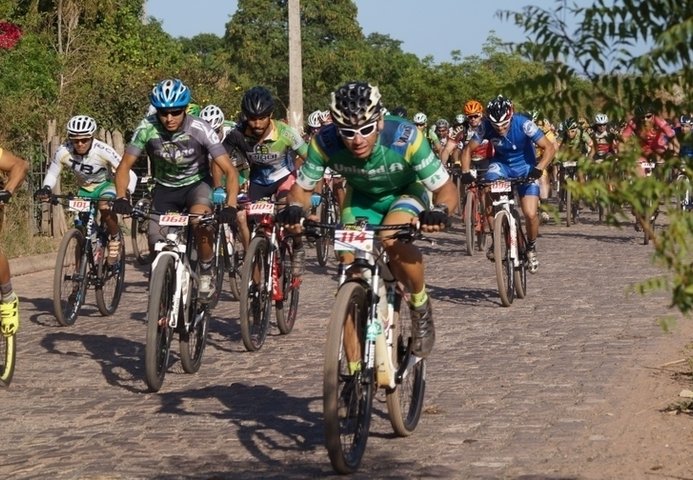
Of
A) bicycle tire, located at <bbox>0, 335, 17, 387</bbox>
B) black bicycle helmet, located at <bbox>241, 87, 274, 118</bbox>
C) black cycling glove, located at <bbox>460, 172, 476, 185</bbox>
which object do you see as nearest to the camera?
bicycle tire, located at <bbox>0, 335, 17, 387</bbox>

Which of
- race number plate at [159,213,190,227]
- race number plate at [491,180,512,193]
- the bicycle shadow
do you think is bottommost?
the bicycle shadow

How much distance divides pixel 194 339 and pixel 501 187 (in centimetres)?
489

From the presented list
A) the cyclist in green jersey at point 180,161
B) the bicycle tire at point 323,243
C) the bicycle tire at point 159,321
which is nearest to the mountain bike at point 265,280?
the cyclist in green jersey at point 180,161

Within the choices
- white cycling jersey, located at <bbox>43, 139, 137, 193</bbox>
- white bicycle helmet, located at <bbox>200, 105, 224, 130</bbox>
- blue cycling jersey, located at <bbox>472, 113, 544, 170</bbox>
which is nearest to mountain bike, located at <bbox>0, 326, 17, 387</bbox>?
white cycling jersey, located at <bbox>43, 139, 137, 193</bbox>

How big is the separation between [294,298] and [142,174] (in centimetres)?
1291

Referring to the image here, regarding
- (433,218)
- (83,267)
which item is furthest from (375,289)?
(83,267)

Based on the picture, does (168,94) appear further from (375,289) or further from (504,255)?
(504,255)

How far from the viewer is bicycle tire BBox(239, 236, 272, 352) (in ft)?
37.8

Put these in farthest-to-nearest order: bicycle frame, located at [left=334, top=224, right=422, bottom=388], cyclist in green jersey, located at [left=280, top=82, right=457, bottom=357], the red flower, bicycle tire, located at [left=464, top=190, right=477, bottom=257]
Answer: the red flower < bicycle tire, located at [left=464, top=190, right=477, bottom=257] < cyclist in green jersey, located at [left=280, top=82, right=457, bottom=357] < bicycle frame, located at [left=334, top=224, right=422, bottom=388]

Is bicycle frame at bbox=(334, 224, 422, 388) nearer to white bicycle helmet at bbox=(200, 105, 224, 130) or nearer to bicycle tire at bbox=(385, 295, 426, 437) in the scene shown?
bicycle tire at bbox=(385, 295, 426, 437)

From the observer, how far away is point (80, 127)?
14289 mm

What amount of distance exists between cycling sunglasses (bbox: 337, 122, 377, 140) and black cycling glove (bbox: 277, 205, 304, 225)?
469mm

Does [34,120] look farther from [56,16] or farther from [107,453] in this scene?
[107,453]

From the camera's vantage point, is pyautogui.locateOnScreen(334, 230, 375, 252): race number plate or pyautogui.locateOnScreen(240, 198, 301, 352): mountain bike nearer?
pyautogui.locateOnScreen(334, 230, 375, 252): race number plate
